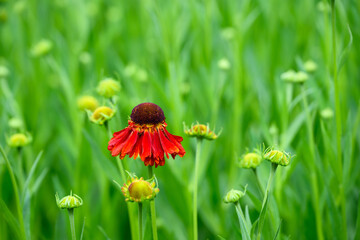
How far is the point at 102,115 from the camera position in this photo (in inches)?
29.4

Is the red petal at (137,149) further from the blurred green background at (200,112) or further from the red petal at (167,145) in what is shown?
the blurred green background at (200,112)

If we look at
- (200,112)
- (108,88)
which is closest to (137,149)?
(108,88)

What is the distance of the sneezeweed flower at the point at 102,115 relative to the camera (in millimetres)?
742

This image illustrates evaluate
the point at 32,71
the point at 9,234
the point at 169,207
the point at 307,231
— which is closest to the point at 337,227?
the point at 307,231

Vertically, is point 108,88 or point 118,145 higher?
point 108,88

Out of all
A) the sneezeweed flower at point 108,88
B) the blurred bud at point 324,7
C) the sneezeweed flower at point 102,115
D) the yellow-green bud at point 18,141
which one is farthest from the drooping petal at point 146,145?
the blurred bud at point 324,7

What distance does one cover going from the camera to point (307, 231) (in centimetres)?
91

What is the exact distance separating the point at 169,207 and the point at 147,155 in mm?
560

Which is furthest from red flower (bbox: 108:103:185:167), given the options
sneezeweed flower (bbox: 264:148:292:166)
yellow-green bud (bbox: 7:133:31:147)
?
yellow-green bud (bbox: 7:133:31:147)

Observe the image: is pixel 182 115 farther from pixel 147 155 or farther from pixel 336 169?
pixel 147 155

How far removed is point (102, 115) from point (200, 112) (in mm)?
822

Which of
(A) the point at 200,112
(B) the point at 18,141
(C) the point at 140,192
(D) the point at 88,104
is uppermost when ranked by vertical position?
(A) the point at 200,112

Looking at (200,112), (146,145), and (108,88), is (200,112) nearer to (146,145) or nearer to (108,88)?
(108,88)

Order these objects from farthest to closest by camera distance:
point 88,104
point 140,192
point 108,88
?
point 88,104, point 108,88, point 140,192
